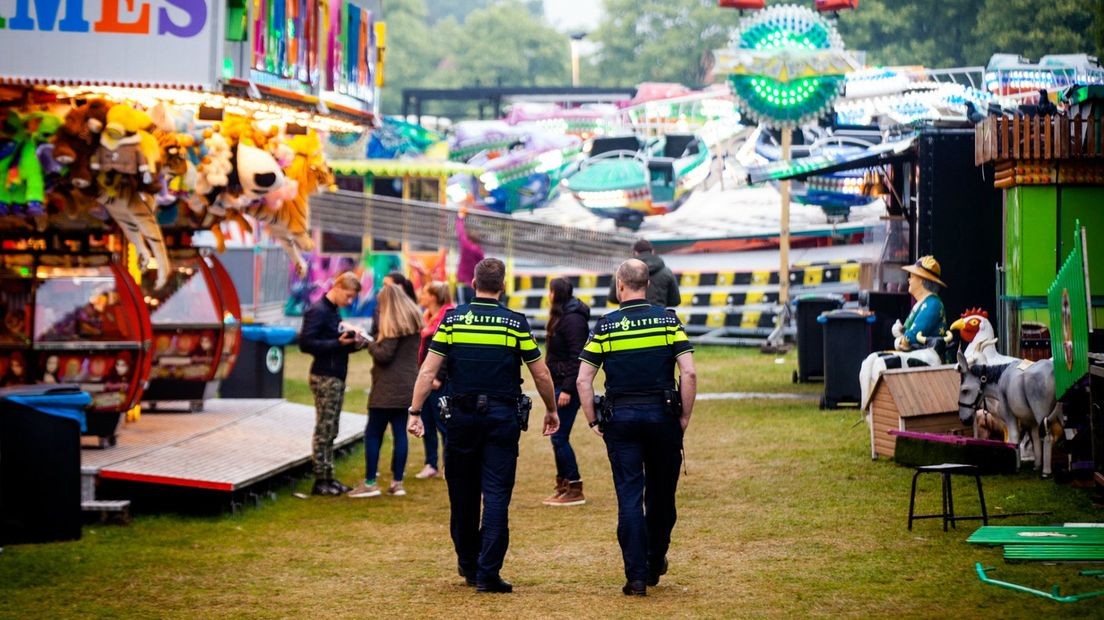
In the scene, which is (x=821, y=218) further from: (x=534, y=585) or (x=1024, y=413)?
(x=534, y=585)

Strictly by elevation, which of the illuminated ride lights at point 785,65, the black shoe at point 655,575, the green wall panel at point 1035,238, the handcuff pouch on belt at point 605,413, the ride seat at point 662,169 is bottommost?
the black shoe at point 655,575

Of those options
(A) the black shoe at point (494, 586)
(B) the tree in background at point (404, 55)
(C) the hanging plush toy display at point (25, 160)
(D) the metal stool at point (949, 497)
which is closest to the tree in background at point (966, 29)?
(D) the metal stool at point (949, 497)

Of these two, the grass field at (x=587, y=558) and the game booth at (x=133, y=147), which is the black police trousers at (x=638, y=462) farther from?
the game booth at (x=133, y=147)

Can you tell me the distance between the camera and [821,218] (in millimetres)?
31844

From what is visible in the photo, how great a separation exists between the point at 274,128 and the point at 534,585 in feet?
23.4

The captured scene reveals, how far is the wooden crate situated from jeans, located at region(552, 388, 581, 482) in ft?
9.78

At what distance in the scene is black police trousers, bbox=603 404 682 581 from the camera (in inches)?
323

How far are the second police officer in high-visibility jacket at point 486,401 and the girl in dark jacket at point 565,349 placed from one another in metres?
2.69

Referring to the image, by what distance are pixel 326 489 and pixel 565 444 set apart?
2.24 meters

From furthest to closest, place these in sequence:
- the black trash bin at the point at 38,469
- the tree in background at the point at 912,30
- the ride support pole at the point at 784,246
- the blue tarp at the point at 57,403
→ the tree in background at the point at 912,30
the ride support pole at the point at 784,246
the blue tarp at the point at 57,403
the black trash bin at the point at 38,469

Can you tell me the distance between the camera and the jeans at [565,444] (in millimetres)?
11430

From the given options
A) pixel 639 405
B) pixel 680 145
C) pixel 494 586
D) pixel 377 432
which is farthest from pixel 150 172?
pixel 680 145

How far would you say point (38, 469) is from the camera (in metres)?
9.90

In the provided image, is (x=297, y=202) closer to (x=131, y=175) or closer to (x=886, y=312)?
(x=131, y=175)
